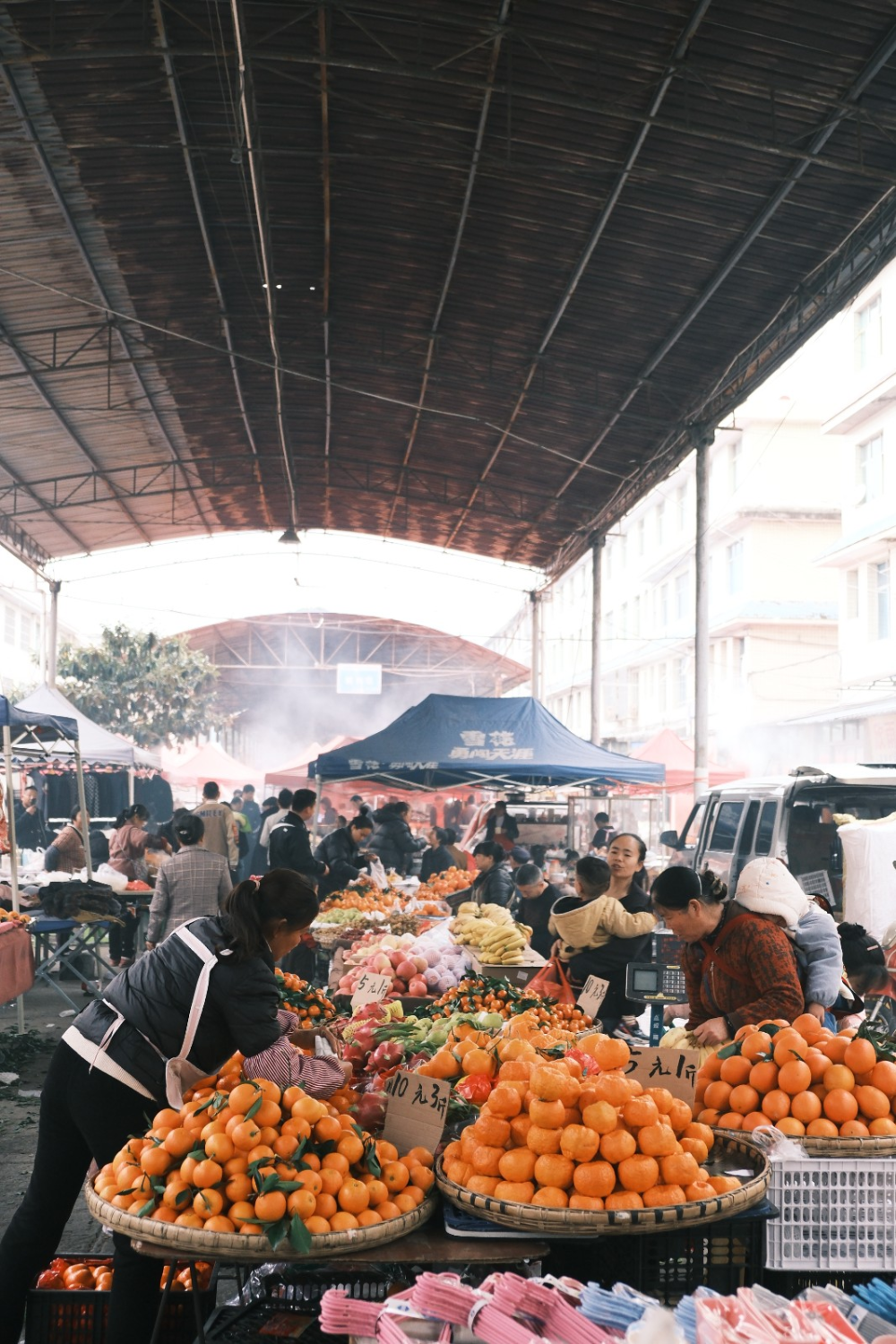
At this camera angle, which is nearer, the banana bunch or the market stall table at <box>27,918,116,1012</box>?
the banana bunch

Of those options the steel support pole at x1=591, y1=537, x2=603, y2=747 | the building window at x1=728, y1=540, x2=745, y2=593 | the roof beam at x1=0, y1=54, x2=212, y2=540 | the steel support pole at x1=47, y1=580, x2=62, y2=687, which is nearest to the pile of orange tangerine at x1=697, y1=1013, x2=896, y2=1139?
the roof beam at x1=0, y1=54, x2=212, y2=540

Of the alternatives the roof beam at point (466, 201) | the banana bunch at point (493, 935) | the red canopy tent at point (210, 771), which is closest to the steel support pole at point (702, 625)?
the roof beam at point (466, 201)

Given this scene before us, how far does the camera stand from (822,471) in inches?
1320

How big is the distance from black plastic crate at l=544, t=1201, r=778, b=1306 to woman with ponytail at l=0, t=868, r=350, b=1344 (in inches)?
33.4

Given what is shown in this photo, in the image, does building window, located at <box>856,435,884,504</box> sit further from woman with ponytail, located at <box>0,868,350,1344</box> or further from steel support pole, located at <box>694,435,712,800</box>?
woman with ponytail, located at <box>0,868,350,1344</box>

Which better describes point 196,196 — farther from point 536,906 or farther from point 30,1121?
point 30,1121

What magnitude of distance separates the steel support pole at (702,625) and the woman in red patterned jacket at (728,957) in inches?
392

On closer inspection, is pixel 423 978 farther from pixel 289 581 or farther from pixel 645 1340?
pixel 289 581

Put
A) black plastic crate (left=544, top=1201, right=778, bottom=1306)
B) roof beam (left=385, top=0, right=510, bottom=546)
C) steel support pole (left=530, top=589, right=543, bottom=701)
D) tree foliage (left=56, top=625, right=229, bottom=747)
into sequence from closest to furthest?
black plastic crate (left=544, top=1201, right=778, bottom=1306) < roof beam (left=385, top=0, right=510, bottom=546) < steel support pole (left=530, top=589, right=543, bottom=701) < tree foliage (left=56, top=625, right=229, bottom=747)

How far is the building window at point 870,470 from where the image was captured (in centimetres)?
2358

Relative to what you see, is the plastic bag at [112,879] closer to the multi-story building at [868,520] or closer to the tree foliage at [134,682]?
the multi-story building at [868,520]

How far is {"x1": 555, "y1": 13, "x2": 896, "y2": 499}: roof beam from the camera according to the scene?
770 centimetres

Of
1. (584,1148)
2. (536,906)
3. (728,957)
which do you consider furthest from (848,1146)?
(536,906)

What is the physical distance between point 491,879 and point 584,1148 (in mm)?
6363
